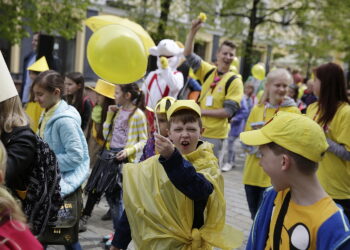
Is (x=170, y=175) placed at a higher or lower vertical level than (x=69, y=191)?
higher

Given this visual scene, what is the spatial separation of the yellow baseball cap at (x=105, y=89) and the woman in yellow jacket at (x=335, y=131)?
7.84 ft

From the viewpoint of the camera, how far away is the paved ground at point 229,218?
4444mm

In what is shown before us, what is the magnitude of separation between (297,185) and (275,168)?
12cm

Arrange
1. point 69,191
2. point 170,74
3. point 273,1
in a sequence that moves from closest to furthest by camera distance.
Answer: point 69,191 → point 170,74 → point 273,1

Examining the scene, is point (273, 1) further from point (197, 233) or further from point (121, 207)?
point (197, 233)

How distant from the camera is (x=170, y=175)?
215 cm

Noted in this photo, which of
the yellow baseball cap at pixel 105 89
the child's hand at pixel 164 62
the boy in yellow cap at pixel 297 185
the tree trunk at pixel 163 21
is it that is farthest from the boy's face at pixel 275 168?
the tree trunk at pixel 163 21

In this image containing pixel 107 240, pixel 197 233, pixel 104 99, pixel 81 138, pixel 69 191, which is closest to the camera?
pixel 197 233

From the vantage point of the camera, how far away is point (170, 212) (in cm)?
238

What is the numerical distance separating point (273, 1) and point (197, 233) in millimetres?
18539

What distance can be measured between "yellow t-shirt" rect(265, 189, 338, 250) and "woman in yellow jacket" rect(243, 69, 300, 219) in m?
2.13

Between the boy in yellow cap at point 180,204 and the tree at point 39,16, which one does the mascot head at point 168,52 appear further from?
the tree at point 39,16

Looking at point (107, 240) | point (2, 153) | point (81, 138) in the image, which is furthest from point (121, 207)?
point (2, 153)

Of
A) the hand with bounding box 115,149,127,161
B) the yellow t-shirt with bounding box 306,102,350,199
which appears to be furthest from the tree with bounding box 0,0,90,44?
the yellow t-shirt with bounding box 306,102,350,199
